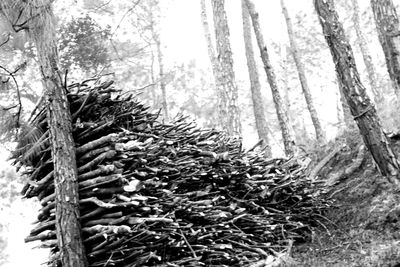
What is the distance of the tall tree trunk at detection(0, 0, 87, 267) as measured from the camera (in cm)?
375

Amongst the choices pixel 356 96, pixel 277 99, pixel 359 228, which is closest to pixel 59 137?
pixel 359 228

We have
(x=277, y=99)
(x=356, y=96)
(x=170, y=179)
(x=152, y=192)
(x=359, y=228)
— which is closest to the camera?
(x=152, y=192)

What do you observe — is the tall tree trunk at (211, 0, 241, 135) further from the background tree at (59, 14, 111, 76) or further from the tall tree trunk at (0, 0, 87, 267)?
the tall tree trunk at (0, 0, 87, 267)

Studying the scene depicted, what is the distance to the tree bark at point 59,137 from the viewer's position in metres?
3.75

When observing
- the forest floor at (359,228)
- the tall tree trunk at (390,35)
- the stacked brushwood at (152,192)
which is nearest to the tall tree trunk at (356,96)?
the forest floor at (359,228)

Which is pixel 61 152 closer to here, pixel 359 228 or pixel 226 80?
pixel 359 228

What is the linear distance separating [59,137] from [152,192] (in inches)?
42.8

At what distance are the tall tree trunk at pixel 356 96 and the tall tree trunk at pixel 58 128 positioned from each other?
380 cm

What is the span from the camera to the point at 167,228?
160 inches

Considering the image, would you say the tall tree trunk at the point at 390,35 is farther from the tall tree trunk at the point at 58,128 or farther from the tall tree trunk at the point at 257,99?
the tall tree trunk at the point at 257,99

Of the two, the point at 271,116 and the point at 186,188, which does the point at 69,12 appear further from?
the point at 271,116

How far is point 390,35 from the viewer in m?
6.60

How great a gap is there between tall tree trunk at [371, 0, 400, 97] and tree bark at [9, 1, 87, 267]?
5.06m

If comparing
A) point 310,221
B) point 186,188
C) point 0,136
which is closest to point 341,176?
point 310,221
